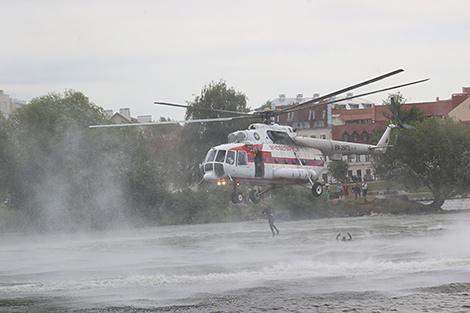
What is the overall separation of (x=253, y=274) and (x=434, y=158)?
45852 mm

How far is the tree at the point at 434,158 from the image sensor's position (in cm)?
6956

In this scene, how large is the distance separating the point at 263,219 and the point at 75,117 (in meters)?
19.8

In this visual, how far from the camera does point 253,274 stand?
29562mm

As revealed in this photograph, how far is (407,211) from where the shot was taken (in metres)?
68.6

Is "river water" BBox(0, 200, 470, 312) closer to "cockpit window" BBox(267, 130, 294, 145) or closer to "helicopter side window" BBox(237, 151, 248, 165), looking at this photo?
"helicopter side window" BBox(237, 151, 248, 165)

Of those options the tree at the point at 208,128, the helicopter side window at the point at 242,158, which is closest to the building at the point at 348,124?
the tree at the point at 208,128

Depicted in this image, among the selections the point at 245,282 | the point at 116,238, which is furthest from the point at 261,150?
the point at 116,238

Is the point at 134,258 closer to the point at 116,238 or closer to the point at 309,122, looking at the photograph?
the point at 116,238

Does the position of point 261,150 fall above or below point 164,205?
above

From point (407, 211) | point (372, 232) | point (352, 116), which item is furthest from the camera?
point (352, 116)

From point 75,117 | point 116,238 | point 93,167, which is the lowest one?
point 116,238

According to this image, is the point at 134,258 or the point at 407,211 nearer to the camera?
the point at 134,258

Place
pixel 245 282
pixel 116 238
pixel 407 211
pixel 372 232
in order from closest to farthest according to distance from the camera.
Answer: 1. pixel 245 282
2. pixel 372 232
3. pixel 116 238
4. pixel 407 211

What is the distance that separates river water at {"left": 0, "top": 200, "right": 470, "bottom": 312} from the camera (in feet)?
78.5
